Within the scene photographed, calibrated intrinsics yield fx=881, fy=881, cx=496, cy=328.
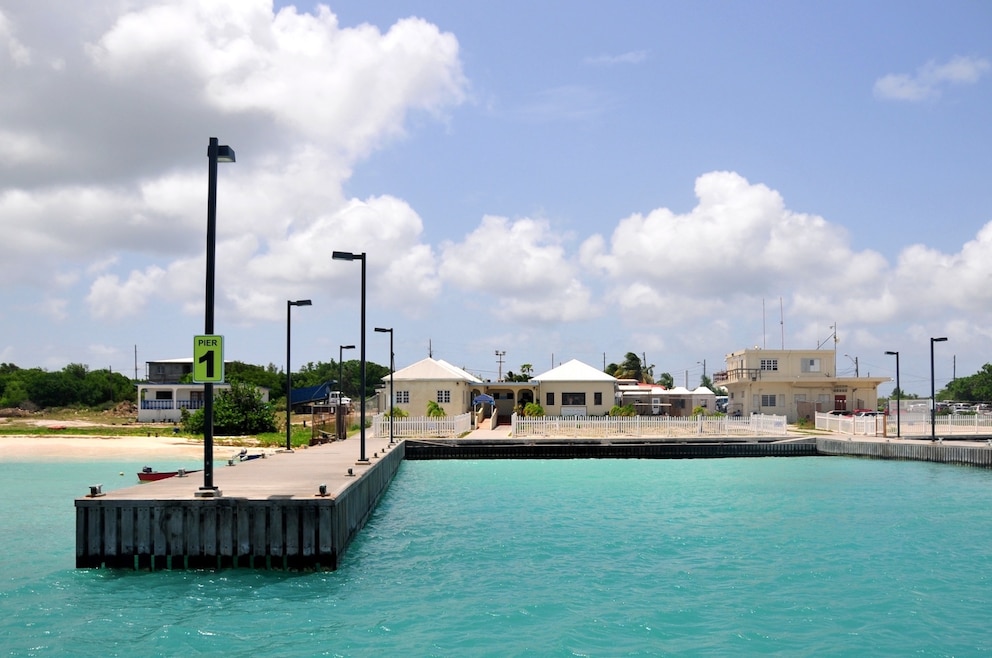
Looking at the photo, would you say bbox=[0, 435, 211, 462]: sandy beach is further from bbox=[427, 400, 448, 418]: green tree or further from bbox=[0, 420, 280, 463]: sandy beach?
bbox=[427, 400, 448, 418]: green tree

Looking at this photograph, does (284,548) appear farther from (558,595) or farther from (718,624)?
(718,624)

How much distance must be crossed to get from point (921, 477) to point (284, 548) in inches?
1173

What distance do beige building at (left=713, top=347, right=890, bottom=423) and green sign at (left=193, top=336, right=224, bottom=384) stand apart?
201 ft

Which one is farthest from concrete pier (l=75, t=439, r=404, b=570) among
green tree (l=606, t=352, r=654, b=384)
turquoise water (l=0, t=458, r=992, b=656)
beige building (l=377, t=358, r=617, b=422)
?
green tree (l=606, t=352, r=654, b=384)

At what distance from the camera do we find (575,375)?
66375 mm

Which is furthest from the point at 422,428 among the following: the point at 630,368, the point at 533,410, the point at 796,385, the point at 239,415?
the point at 630,368

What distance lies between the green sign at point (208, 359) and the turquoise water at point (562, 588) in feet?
12.3

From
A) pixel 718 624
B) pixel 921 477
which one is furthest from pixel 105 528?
pixel 921 477

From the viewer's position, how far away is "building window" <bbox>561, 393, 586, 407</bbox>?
216ft

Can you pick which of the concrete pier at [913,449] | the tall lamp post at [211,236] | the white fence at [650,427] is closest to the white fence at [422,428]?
the white fence at [650,427]

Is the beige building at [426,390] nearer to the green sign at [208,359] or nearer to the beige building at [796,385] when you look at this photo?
the beige building at [796,385]

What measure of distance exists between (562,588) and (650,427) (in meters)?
39.8

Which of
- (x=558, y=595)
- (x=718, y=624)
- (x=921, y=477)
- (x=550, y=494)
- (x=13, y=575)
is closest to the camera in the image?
(x=718, y=624)

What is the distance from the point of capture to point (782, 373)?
73.2m
